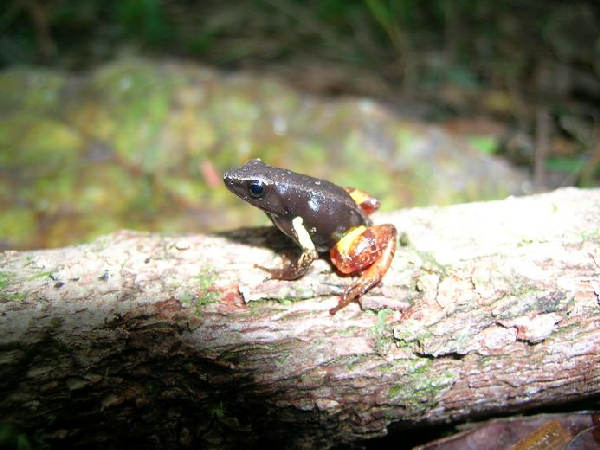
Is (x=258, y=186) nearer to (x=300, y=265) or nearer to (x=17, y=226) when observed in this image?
(x=300, y=265)

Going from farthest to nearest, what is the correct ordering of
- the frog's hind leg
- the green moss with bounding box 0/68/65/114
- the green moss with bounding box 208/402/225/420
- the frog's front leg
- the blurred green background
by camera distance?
the green moss with bounding box 0/68/65/114, the blurred green background, the frog's hind leg, the frog's front leg, the green moss with bounding box 208/402/225/420

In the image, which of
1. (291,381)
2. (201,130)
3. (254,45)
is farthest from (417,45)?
(291,381)

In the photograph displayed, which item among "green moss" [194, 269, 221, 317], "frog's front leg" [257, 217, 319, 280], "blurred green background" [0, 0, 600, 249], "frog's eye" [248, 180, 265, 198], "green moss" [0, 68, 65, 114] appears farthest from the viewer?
"green moss" [0, 68, 65, 114]

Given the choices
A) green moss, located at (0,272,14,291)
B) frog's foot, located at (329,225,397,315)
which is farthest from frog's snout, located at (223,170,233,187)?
green moss, located at (0,272,14,291)

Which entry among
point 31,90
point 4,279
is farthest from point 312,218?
point 31,90

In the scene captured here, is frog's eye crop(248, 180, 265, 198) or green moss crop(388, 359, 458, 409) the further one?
frog's eye crop(248, 180, 265, 198)

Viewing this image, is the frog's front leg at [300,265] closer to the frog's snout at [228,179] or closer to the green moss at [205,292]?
the green moss at [205,292]

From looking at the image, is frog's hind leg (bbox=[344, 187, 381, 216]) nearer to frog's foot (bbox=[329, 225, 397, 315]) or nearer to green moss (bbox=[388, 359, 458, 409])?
frog's foot (bbox=[329, 225, 397, 315])

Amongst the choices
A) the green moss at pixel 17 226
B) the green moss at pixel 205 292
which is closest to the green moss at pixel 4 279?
the green moss at pixel 205 292

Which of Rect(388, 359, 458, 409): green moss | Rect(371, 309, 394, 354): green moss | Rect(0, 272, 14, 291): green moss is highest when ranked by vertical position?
Rect(0, 272, 14, 291): green moss
